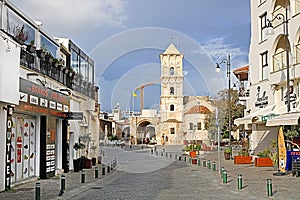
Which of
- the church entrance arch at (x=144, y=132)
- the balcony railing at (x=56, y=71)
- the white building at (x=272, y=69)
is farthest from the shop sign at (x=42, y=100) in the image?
the church entrance arch at (x=144, y=132)

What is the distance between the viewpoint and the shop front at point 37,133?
18.2 m

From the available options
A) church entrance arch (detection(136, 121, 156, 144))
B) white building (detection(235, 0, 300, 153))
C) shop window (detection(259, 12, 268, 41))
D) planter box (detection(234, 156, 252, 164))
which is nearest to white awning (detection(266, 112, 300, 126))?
white building (detection(235, 0, 300, 153))

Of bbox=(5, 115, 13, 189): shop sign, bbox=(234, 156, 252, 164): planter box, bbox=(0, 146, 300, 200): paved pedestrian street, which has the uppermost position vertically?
bbox=(5, 115, 13, 189): shop sign

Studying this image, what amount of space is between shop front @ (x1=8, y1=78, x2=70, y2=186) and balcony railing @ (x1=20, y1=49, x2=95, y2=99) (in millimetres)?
920

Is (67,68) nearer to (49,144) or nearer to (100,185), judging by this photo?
(49,144)

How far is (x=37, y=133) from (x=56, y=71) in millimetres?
3876

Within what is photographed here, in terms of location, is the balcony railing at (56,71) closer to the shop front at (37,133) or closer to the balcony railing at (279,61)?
the shop front at (37,133)

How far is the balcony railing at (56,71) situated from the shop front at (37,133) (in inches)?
36.2

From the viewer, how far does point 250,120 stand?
99.4ft

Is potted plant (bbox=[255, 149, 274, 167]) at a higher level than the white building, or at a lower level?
lower

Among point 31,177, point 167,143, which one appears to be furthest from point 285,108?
point 167,143

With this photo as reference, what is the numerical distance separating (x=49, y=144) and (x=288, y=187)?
1129 cm

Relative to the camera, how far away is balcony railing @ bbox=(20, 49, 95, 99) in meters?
18.9

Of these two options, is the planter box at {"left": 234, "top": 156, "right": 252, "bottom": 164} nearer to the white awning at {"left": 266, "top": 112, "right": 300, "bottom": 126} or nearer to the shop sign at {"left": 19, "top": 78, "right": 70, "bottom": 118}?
the white awning at {"left": 266, "top": 112, "right": 300, "bottom": 126}
